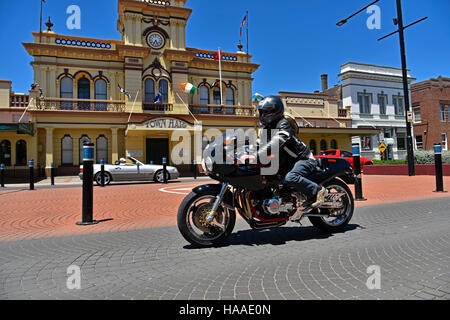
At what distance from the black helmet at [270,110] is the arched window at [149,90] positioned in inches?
875

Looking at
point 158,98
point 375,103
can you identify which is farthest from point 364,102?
point 158,98

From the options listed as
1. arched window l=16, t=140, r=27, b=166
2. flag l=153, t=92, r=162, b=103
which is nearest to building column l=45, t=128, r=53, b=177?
arched window l=16, t=140, r=27, b=166

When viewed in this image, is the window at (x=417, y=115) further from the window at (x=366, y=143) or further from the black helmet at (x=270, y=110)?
the black helmet at (x=270, y=110)

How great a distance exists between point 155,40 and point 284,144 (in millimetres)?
24274

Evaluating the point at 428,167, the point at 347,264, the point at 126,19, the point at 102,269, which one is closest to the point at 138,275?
the point at 102,269

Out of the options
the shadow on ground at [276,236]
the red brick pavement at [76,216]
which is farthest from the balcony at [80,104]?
the shadow on ground at [276,236]

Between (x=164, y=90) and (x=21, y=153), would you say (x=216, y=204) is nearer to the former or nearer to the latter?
(x=164, y=90)

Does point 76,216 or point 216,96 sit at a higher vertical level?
point 216,96

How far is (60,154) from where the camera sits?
76.6 ft

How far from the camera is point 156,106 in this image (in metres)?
24.8

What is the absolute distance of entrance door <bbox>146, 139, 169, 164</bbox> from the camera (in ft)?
83.6

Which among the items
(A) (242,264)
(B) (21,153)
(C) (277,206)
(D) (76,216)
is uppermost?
(B) (21,153)

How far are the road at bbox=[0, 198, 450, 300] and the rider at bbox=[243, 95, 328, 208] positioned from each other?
66 cm

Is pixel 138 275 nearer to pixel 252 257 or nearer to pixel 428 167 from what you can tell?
pixel 252 257
